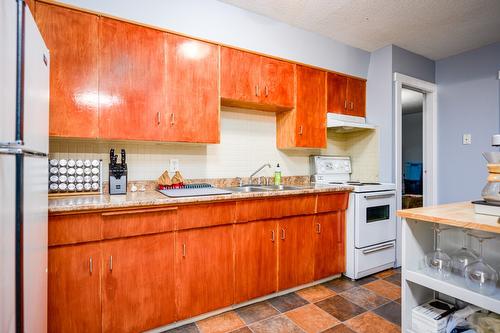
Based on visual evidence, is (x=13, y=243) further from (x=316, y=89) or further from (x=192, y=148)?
(x=316, y=89)

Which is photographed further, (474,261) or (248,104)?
(248,104)

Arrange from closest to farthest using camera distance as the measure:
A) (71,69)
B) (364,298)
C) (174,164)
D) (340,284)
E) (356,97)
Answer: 1. (71,69)
2. (364,298)
3. (174,164)
4. (340,284)
5. (356,97)

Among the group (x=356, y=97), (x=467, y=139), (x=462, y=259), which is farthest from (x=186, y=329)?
(x=467, y=139)

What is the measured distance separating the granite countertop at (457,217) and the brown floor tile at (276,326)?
3.57 feet

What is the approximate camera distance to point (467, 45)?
3.19m

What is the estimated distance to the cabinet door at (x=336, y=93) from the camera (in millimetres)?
2977

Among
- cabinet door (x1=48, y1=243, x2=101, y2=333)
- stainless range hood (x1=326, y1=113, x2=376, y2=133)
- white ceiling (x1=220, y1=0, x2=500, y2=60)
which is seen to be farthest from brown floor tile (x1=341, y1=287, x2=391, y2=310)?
white ceiling (x1=220, y1=0, x2=500, y2=60)

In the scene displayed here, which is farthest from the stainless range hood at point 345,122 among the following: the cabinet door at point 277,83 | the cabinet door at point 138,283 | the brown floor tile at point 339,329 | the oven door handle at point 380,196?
the cabinet door at point 138,283

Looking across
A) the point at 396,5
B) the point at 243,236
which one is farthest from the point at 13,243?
the point at 396,5

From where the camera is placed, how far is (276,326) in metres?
1.87

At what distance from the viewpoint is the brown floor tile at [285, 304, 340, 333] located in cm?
186

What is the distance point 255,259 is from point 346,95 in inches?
84.7

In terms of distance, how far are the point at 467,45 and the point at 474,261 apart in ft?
10.0

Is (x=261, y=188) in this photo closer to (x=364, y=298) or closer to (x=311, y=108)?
(x=311, y=108)
